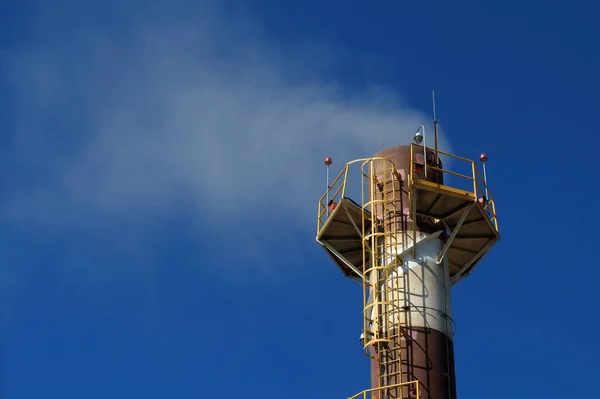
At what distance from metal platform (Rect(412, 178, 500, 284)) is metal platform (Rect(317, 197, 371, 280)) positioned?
7.40ft

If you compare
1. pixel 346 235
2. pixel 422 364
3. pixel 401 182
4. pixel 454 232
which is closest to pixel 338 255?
pixel 346 235

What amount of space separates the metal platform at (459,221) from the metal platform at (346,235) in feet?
7.40

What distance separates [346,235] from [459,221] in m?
4.47

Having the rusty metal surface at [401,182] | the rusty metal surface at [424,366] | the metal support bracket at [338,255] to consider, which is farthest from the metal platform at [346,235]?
the rusty metal surface at [424,366]

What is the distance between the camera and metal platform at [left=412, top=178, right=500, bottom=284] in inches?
1474

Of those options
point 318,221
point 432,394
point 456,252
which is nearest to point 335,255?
point 318,221

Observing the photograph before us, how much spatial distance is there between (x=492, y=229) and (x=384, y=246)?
4.40 m

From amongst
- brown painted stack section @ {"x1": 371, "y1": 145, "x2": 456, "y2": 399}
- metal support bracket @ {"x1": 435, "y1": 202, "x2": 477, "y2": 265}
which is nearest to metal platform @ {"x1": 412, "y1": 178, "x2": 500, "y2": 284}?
metal support bracket @ {"x1": 435, "y1": 202, "x2": 477, "y2": 265}

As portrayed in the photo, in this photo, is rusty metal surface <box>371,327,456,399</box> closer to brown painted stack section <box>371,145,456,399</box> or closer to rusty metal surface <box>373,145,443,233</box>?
brown painted stack section <box>371,145,456,399</box>

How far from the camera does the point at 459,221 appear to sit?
37.8 m

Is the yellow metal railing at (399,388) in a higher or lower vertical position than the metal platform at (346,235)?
lower

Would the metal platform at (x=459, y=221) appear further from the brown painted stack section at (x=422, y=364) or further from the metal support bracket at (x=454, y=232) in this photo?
the brown painted stack section at (x=422, y=364)

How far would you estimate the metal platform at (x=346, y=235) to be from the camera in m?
38.3

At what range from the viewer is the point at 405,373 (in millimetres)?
34750
